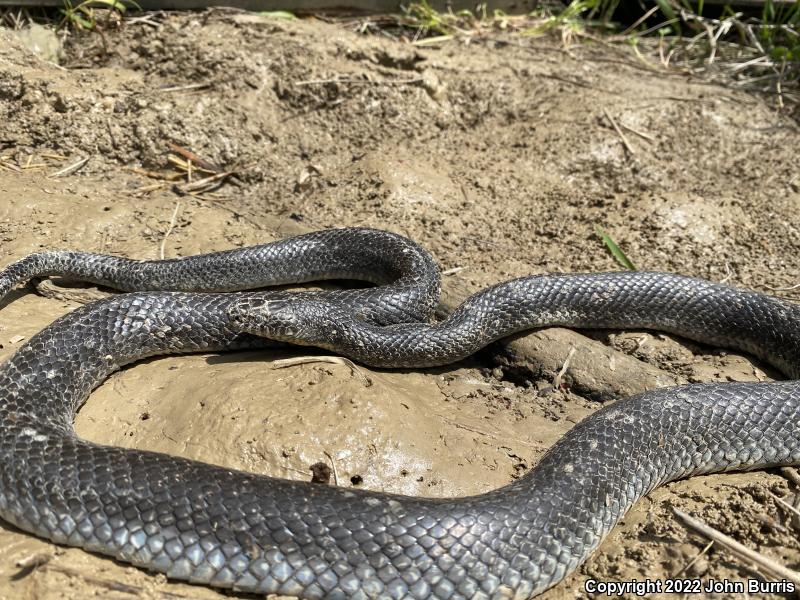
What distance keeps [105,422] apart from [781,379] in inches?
257

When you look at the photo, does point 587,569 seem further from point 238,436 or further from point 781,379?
point 781,379

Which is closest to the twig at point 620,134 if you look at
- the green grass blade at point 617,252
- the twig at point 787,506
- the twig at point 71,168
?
the green grass blade at point 617,252

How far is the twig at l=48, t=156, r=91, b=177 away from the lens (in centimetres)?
916

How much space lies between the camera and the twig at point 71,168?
9.16 m

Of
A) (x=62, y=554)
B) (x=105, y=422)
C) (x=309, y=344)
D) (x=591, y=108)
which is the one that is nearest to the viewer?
(x=62, y=554)

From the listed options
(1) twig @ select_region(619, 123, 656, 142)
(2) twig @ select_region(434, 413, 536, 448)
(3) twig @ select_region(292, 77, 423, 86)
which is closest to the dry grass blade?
(2) twig @ select_region(434, 413, 536, 448)

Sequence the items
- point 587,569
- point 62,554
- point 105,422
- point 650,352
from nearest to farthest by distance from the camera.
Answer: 1. point 62,554
2. point 587,569
3. point 105,422
4. point 650,352

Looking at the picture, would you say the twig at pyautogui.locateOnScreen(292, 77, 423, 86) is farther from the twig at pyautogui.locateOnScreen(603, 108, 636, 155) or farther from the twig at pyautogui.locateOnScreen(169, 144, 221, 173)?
the twig at pyautogui.locateOnScreen(603, 108, 636, 155)

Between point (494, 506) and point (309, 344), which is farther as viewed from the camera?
point (309, 344)

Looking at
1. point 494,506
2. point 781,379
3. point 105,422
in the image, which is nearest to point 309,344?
point 105,422

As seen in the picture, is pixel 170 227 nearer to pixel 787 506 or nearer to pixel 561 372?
pixel 561 372

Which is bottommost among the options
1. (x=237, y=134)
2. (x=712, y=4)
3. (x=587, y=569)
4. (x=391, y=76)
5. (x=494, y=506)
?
(x=587, y=569)

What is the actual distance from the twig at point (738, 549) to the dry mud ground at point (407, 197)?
0.16 meters

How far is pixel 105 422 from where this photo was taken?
5.84m
